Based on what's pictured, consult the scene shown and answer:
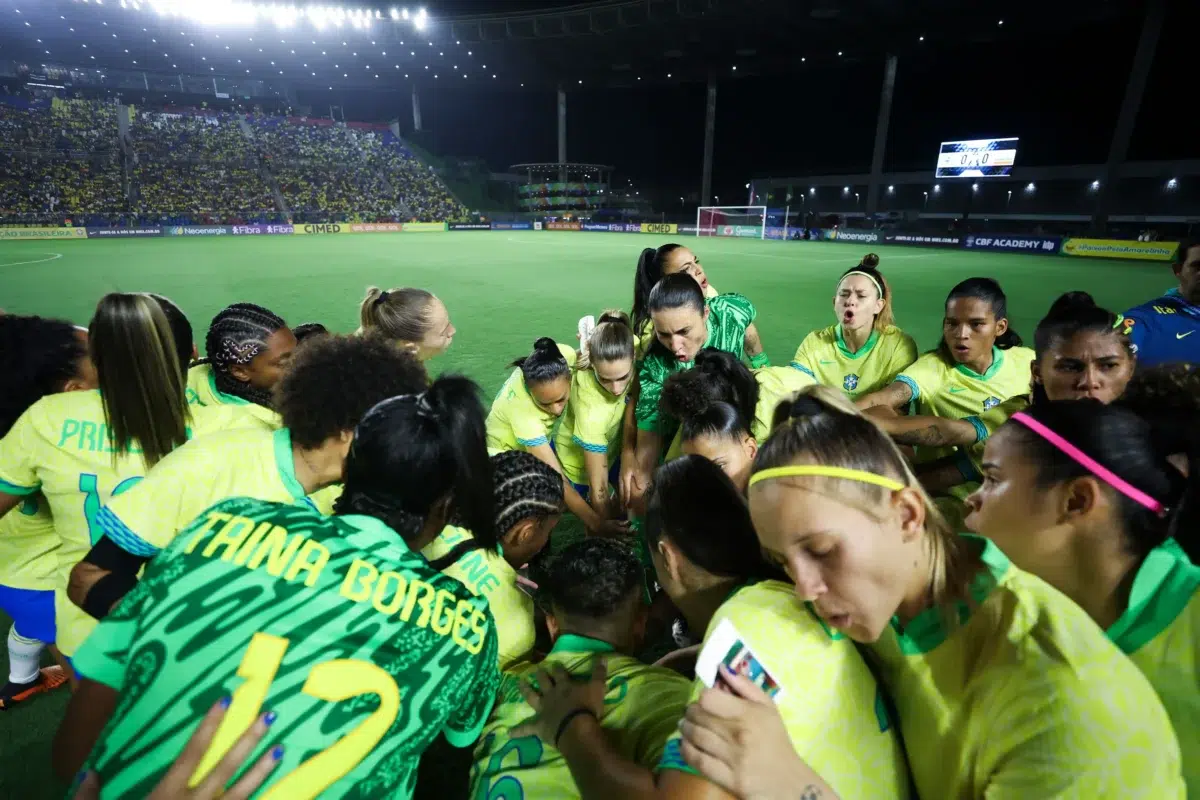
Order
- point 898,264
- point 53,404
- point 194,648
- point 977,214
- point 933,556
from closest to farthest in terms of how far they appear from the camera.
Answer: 1. point 194,648
2. point 933,556
3. point 53,404
4. point 898,264
5. point 977,214

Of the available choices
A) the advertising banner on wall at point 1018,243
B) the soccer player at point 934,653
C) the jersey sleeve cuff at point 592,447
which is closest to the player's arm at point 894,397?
the jersey sleeve cuff at point 592,447

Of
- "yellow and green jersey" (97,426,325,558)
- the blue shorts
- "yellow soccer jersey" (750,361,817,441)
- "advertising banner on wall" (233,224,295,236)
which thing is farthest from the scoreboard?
the blue shorts

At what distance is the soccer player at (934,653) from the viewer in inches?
37.4

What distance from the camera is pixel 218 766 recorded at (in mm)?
1008

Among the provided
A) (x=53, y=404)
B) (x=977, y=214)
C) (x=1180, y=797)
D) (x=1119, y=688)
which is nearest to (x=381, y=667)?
(x=1119, y=688)

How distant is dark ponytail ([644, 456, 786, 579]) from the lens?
5.53 ft

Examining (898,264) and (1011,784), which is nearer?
(1011,784)

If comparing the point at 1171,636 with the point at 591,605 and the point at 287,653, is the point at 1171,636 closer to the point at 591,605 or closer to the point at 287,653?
the point at 591,605

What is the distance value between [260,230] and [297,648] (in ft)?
119

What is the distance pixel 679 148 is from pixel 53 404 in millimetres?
63244

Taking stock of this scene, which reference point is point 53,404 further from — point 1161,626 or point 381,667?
point 1161,626

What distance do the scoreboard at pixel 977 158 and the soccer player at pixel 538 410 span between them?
39717 millimetres

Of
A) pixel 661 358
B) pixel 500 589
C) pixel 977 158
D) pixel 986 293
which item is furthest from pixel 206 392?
pixel 977 158

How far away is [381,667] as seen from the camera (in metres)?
1.15
